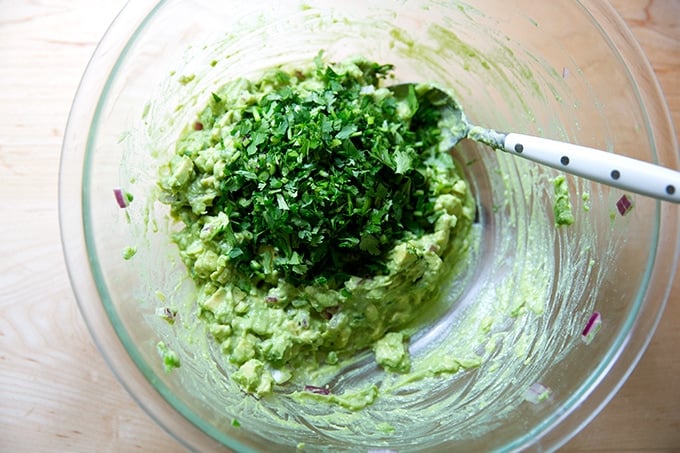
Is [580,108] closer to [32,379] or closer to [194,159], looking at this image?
[194,159]

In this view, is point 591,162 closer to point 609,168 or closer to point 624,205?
point 609,168

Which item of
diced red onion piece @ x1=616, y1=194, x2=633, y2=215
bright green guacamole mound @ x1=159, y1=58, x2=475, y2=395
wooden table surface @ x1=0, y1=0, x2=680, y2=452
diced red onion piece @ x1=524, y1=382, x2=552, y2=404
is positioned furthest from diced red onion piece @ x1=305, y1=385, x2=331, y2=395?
diced red onion piece @ x1=616, y1=194, x2=633, y2=215

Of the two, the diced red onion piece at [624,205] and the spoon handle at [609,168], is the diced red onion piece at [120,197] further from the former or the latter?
the diced red onion piece at [624,205]

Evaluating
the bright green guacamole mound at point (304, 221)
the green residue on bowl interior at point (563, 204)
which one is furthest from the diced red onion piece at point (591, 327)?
the bright green guacamole mound at point (304, 221)

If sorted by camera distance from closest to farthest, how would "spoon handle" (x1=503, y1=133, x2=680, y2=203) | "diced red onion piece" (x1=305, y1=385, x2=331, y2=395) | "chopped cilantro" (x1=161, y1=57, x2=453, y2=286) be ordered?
"spoon handle" (x1=503, y1=133, x2=680, y2=203), "chopped cilantro" (x1=161, y1=57, x2=453, y2=286), "diced red onion piece" (x1=305, y1=385, x2=331, y2=395)

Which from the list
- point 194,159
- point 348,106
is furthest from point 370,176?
point 194,159

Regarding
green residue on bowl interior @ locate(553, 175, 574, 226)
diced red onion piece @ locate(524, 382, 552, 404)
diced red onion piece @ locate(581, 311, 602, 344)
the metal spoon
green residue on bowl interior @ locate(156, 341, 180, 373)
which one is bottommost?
green residue on bowl interior @ locate(156, 341, 180, 373)

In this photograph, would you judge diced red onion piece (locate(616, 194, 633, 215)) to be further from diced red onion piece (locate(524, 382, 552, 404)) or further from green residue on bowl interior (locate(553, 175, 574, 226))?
diced red onion piece (locate(524, 382, 552, 404))
